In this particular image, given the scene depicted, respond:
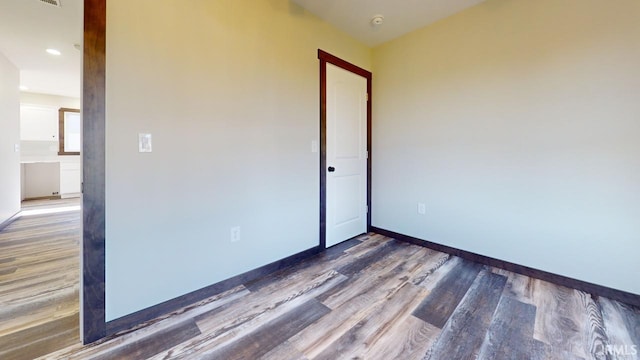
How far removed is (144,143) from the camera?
156cm

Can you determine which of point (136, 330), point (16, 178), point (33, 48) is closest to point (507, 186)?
point (136, 330)

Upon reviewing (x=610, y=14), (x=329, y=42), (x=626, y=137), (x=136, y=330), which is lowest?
(x=136, y=330)

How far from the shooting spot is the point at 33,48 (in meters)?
3.29

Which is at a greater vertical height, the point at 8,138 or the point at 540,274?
the point at 8,138

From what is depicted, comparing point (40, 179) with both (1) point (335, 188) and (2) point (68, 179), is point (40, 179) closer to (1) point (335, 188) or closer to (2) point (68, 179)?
(2) point (68, 179)

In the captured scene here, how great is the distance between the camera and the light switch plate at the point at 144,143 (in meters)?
1.54

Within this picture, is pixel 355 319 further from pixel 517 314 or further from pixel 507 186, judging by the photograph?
pixel 507 186

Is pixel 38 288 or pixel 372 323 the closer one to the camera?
pixel 372 323

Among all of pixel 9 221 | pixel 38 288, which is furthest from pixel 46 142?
pixel 38 288

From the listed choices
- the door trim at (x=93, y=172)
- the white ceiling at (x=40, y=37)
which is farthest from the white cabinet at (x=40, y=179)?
the door trim at (x=93, y=172)

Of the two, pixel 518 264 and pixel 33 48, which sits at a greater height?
pixel 33 48

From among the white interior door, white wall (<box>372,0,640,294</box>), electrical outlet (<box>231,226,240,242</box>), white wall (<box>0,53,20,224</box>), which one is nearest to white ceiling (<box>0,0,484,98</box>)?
white wall (<box>372,0,640,294</box>)

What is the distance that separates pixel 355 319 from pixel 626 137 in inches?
90.0

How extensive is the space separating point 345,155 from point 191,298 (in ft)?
6.83
